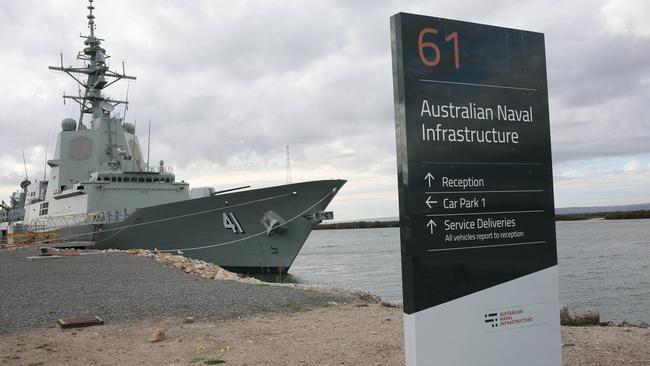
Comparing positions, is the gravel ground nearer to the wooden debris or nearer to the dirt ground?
the wooden debris

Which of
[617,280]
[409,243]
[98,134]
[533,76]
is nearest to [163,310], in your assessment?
[409,243]

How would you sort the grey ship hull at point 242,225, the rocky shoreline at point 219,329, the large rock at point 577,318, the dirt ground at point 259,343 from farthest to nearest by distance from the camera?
the grey ship hull at point 242,225 → the large rock at point 577,318 → the rocky shoreline at point 219,329 → the dirt ground at point 259,343

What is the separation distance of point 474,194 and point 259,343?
3345 millimetres

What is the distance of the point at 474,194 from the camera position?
350cm

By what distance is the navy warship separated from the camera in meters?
19.1

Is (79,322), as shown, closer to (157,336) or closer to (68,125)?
(157,336)

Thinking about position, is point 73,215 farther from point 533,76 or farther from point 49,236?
point 533,76

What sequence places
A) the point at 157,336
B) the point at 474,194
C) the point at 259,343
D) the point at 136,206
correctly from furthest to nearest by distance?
1. the point at 136,206
2. the point at 157,336
3. the point at 259,343
4. the point at 474,194

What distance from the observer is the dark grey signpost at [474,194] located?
3.28 metres

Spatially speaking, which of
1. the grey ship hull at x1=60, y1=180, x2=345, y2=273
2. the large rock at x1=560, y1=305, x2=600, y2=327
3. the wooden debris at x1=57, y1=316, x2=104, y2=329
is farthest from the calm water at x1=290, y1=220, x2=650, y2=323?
the wooden debris at x1=57, y1=316, x2=104, y2=329

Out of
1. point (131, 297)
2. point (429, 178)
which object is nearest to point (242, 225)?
point (131, 297)

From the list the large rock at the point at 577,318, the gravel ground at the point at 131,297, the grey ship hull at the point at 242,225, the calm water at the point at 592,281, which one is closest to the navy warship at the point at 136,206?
the grey ship hull at the point at 242,225

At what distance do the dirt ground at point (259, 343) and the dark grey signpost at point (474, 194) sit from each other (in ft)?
5.54

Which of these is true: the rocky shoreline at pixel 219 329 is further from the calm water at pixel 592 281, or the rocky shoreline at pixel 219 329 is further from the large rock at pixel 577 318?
the calm water at pixel 592 281
